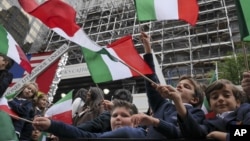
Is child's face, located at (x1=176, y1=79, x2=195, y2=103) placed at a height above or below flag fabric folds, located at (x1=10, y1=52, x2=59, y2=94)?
above

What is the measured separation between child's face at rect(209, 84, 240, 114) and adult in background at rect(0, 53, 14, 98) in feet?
5.11

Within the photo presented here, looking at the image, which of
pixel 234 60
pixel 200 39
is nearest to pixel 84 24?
pixel 200 39

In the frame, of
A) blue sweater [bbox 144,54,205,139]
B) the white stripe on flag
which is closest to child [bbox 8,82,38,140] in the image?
blue sweater [bbox 144,54,205,139]

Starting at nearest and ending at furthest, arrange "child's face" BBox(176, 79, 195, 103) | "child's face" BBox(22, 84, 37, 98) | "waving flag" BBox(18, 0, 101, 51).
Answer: "child's face" BBox(176, 79, 195, 103) → "waving flag" BBox(18, 0, 101, 51) → "child's face" BBox(22, 84, 37, 98)

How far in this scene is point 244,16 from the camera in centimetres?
235

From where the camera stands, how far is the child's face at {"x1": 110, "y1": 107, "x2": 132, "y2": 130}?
2.25 m

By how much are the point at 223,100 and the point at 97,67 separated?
1167 mm

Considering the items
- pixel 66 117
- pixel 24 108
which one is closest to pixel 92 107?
pixel 66 117

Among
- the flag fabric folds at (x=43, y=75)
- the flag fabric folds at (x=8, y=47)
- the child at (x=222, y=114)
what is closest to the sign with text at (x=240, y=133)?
the child at (x=222, y=114)

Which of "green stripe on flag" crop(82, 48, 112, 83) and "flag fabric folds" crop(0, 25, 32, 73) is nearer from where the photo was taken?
"green stripe on flag" crop(82, 48, 112, 83)

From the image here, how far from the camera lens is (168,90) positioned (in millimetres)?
1760

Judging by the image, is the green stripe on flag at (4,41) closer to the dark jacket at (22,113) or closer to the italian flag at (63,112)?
the dark jacket at (22,113)

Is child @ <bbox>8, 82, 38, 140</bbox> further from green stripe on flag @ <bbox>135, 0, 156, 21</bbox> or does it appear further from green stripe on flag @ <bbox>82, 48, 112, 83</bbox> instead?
green stripe on flag @ <bbox>135, 0, 156, 21</bbox>

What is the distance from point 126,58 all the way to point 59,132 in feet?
3.81
